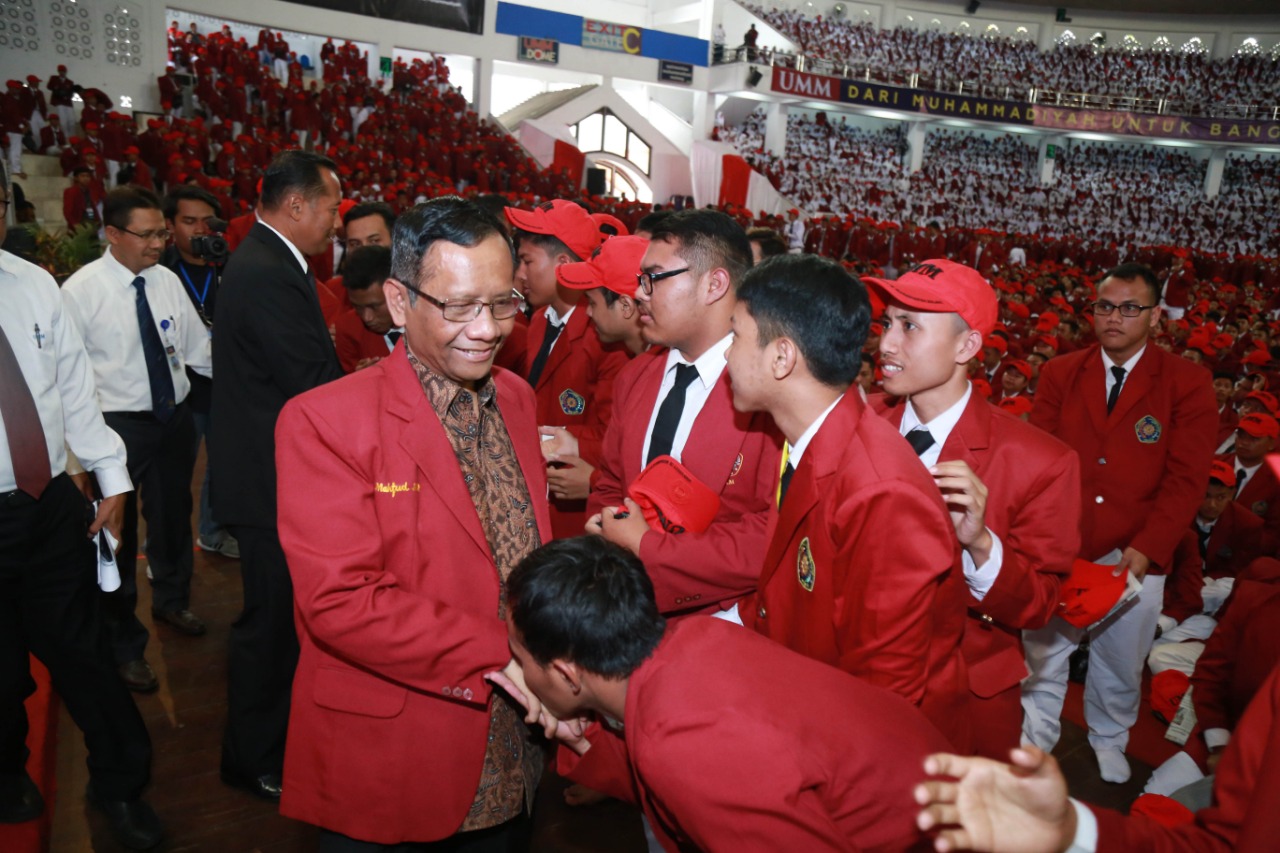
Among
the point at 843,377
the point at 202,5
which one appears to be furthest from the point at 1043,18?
the point at 843,377

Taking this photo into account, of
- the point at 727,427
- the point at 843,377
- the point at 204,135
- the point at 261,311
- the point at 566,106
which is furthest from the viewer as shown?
the point at 566,106

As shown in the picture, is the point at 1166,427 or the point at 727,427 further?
the point at 1166,427

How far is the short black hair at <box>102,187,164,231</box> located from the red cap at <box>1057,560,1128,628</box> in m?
3.85

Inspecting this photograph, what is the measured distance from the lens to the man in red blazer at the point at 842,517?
1476 millimetres

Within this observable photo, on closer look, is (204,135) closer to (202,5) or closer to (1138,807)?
(202,5)

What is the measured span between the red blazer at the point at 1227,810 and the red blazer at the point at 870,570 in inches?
16.5

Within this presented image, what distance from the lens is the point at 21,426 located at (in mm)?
2164

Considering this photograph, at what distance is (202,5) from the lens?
18.2m

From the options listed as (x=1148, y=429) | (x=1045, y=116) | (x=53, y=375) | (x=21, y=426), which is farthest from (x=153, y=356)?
(x=1045, y=116)

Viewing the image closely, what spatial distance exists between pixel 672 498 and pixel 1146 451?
2.35m

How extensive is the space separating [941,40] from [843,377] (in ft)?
111

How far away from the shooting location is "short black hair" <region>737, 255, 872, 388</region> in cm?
162

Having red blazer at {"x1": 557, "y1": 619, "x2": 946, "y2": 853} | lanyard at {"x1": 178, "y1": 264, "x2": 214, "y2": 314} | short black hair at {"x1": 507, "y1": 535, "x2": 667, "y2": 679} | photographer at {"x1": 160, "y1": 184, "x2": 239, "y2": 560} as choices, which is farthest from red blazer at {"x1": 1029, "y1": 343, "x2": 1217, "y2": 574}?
lanyard at {"x1": 178, "y1": 264, "x2": 214, "y2": 314}

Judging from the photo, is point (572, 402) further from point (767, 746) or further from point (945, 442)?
point (767, 746)
